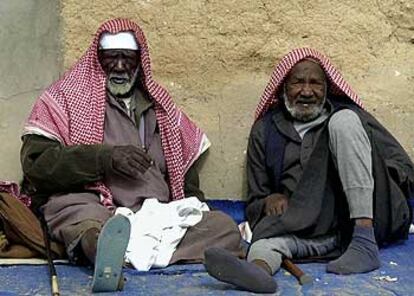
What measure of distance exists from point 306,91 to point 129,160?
0.98 meters

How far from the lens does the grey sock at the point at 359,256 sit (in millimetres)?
4207

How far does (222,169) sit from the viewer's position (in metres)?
5.29

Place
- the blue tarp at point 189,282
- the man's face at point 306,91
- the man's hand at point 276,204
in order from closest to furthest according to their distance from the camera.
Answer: the blue tarp at point 189,282 < the man's hand at point 276,204 < the man's face at point 306,91

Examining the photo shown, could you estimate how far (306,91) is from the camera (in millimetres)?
4820

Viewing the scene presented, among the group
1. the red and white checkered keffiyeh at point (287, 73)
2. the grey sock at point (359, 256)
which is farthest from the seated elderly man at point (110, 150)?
the grey sock at point (359, 256)

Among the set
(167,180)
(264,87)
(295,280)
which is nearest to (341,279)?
(295,280)

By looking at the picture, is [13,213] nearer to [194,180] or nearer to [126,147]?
[126,147]

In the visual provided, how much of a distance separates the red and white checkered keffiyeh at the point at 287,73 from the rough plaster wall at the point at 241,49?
24 centimetres

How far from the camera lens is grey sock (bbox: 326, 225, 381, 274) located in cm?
421

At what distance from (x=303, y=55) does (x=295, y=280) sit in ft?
4.17

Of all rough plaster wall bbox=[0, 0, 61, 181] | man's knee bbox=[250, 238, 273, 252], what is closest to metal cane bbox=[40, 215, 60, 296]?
rough plaster wall bbox=[0, 0, 61, 181]

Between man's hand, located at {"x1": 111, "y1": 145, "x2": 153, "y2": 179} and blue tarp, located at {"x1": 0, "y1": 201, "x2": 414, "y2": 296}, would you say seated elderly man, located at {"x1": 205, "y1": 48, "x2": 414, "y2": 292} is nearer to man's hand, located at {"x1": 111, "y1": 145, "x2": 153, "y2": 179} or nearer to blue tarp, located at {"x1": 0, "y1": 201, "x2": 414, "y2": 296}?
blue tarp, located at {"x1": 0, "y1": 201, "x2": 414, "y2": 296}

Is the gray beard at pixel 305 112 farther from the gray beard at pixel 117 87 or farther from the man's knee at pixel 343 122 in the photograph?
the gray beard at pixel 117 87

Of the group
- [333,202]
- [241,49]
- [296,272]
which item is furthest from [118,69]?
[296,272]
